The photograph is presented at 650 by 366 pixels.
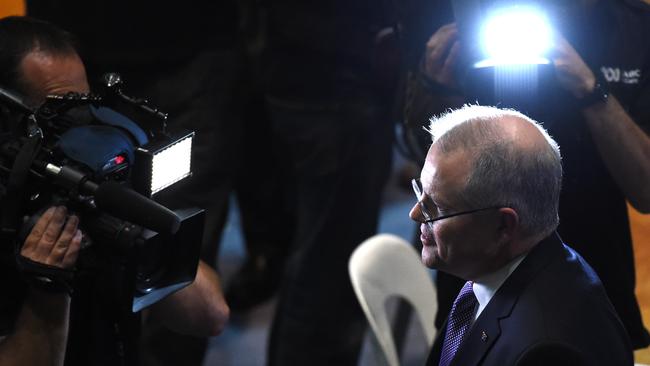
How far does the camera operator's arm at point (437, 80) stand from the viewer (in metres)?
2.10

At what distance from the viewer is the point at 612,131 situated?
195 centimetres

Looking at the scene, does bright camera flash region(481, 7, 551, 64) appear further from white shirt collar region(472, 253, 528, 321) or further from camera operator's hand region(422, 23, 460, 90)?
white shirt collar region(472, 253, 528, 321)

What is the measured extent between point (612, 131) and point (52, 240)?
3.28 feet

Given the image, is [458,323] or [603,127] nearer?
[458,323]

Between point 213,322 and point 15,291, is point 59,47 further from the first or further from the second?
point 213,322

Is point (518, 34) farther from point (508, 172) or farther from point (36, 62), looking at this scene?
point (36, 62)

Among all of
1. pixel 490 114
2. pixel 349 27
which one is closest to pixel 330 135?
pixel 349 27

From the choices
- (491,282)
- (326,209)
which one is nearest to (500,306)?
(491,282)

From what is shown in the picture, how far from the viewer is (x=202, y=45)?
113 inches

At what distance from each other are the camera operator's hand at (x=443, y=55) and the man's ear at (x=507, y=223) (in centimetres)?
57

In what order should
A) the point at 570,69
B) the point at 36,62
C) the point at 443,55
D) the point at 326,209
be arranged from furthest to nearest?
the point at 326,209, the point at 443,55, the point at 570,69, the point at 36,62

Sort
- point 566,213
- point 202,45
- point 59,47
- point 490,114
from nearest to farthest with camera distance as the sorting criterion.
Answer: point 490,114
point 59,47
point 566,213
point 202,45

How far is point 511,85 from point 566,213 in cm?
28

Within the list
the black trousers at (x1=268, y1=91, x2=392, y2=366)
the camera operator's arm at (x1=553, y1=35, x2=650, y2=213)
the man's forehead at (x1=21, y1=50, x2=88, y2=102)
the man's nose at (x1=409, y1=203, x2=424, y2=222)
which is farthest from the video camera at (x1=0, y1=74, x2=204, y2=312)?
the black trousers at (x1=268, y1=91, x2=392, y2=366)
